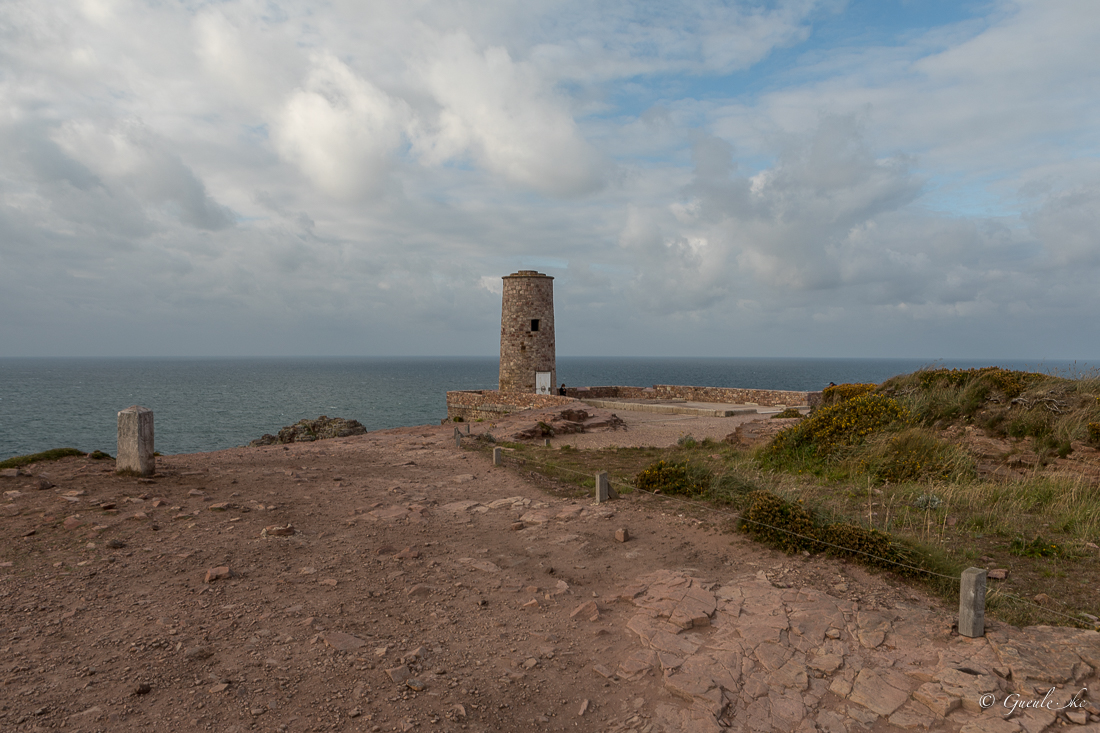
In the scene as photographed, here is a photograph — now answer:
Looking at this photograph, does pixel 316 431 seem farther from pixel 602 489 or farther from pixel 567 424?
pixel 602 489

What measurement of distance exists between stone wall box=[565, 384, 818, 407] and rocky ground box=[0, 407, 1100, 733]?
19221 mm

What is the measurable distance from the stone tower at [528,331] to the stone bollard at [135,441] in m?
20.5

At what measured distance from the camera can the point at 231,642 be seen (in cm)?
516

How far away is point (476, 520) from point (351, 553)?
2.06 meters

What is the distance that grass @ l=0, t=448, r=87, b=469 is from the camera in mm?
10059

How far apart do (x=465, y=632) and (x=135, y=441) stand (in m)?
7.62

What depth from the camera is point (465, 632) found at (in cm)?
554

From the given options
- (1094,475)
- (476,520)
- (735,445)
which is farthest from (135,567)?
(1094,475)

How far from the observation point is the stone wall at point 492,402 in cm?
2606

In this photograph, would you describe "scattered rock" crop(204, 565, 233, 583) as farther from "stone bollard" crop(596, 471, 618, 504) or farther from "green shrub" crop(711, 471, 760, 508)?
"green shrub" crop(711, 471, 760, 508)

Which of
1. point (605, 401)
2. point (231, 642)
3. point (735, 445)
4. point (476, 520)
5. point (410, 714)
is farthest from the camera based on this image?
point (605, 401)

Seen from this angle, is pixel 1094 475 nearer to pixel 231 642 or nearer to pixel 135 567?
pixel 231 642

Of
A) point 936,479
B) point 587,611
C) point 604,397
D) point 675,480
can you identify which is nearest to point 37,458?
point 587,611

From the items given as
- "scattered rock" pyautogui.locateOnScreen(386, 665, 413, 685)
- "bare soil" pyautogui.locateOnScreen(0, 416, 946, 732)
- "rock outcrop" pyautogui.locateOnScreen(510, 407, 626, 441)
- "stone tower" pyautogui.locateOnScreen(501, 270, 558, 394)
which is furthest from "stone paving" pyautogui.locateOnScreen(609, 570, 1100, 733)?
"stone tower" pyautogui.locateOnScreen(501, 270, 558, 394)
